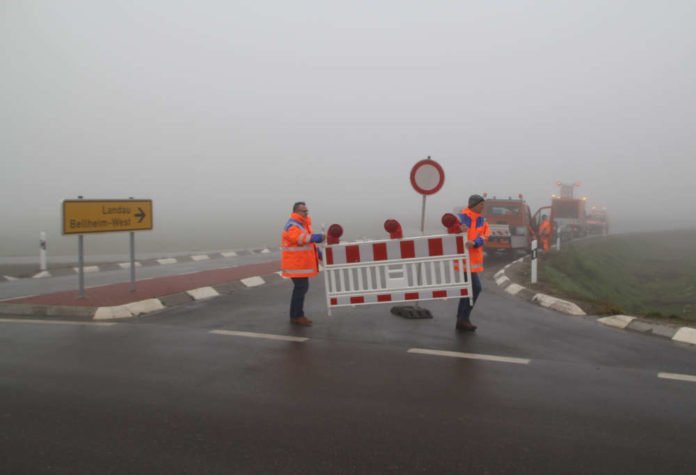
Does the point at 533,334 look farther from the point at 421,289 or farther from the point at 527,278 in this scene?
the point at 527,278

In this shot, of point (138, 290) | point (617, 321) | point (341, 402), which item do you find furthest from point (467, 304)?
point (138, 290)

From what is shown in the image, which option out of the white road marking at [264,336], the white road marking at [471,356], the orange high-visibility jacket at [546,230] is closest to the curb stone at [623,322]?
the white road marking at [471,356]

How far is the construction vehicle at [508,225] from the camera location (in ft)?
71.0

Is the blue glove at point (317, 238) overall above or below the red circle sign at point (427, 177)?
below

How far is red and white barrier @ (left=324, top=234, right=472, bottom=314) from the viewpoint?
7.59 meters

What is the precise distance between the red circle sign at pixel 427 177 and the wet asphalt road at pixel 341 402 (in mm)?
2329

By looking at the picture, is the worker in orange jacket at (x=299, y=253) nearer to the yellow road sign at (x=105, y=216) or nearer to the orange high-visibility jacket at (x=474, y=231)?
the orange high-visibility jacket at (x=474, y=231)

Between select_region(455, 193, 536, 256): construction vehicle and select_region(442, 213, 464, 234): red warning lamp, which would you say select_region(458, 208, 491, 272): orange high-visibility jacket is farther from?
select_region(455, 193, 536, 256): construction vehicle

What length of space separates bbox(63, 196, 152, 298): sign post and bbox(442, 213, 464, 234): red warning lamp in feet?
19.5

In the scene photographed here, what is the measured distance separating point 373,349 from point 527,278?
8.17 m

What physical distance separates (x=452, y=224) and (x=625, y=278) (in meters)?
18.1

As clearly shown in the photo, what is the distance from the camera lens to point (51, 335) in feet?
23.5

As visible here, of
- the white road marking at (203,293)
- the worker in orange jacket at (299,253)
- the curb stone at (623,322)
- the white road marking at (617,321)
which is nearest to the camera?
the curb stone at (623,322)

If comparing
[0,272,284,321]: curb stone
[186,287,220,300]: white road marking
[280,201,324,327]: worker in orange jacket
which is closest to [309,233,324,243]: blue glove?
[280,201,324,327]: worker in orange jacket
